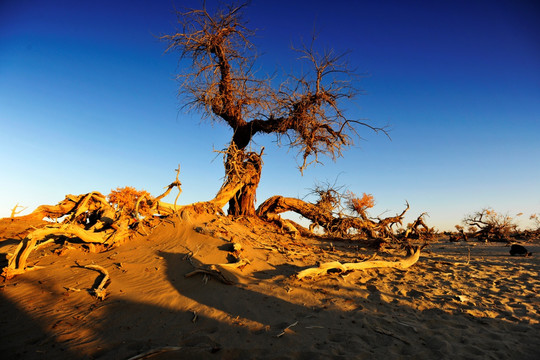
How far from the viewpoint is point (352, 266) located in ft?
19.1

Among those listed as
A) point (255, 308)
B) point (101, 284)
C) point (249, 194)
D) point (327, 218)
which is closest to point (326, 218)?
point (327, 218)

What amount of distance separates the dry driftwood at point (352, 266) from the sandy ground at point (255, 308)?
16 centimetres

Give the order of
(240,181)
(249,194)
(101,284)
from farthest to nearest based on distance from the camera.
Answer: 1. (249,194)
2. (240,181)
3. (101,284)

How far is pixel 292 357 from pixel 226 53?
8.81 meters

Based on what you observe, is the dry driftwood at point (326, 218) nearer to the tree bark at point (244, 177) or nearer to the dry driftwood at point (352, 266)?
the tree bark at point (244, 177)

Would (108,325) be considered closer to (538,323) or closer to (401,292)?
(401,292)

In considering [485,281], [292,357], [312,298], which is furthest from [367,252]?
[292,357]

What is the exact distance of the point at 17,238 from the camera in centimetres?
821

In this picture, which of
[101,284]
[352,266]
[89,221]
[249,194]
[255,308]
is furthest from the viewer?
[249,194]

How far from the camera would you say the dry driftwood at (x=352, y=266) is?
526 centimetres

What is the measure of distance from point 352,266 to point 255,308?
2.59 meters

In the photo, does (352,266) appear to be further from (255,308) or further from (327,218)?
(327,218)

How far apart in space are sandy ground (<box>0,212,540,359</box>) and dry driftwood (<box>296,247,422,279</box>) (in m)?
0.16

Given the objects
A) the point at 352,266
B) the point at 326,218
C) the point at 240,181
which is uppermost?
the point at 240,181
